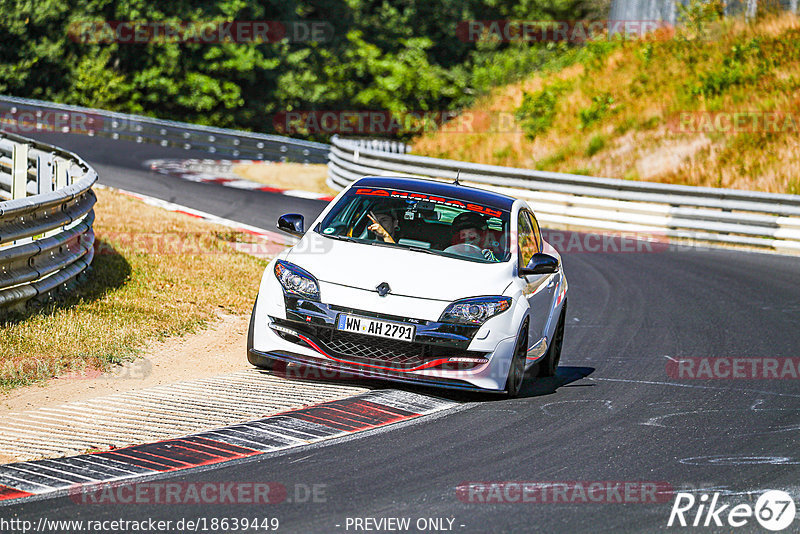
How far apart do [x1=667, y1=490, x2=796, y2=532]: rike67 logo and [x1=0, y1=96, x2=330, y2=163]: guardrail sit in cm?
2705

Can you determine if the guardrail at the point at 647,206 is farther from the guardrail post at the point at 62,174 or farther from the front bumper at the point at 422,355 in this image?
the front bumper at the point at 422,355

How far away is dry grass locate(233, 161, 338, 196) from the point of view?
86.6 feet

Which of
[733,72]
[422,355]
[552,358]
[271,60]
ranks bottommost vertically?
[552,358]

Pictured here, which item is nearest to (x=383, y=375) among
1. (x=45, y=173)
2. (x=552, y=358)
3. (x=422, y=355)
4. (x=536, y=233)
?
(x=422, y=355)

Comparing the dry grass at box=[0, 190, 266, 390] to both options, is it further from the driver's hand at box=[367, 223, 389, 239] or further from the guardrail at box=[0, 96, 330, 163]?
the guardrail at box=[0, 96, 330, 163]

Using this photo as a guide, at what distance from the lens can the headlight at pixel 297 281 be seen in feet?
25.8

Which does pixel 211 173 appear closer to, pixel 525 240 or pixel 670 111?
pixel 670 111

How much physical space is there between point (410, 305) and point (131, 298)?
13.5 ft

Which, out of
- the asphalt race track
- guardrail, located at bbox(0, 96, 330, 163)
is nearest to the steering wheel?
the asphalt race track

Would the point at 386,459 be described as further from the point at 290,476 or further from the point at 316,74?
the point at 316,74

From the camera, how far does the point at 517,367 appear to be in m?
8.05

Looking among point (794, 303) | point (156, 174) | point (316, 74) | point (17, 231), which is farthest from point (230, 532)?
point (316, 74)

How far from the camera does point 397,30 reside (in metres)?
57.1

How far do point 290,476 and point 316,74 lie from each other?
156ft
